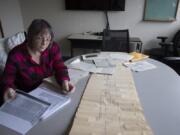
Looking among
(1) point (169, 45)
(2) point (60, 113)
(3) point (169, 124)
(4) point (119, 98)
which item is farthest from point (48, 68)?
(1) point (169, 45)

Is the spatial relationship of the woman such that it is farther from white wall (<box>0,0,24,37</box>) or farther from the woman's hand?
white wall (<box>0,0,24,37</box>)

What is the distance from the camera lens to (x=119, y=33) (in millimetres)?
2381

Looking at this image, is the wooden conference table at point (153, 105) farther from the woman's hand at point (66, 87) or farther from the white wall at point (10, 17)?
the white wall at point (10, 17)

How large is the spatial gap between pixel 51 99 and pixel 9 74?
1.25 ft

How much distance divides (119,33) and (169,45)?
100 cm

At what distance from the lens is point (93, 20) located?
3645 mm

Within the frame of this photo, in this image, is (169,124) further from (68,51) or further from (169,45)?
(68,51)

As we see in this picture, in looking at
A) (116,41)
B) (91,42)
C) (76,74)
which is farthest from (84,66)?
(91,42)

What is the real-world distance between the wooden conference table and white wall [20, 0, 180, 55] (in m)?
2.17

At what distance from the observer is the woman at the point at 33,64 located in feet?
3.92

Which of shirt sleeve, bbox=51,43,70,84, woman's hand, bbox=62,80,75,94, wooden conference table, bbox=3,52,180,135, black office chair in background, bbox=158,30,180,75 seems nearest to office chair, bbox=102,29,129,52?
black office chair in background, bbox=158,30,180,75

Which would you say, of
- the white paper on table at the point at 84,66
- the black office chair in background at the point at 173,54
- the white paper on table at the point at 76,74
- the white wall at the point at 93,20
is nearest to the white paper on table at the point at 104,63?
the white paper on table at the point at 84,66

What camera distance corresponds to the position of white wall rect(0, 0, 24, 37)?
10.9 ft

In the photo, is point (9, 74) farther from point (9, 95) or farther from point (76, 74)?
point (76, 74)
